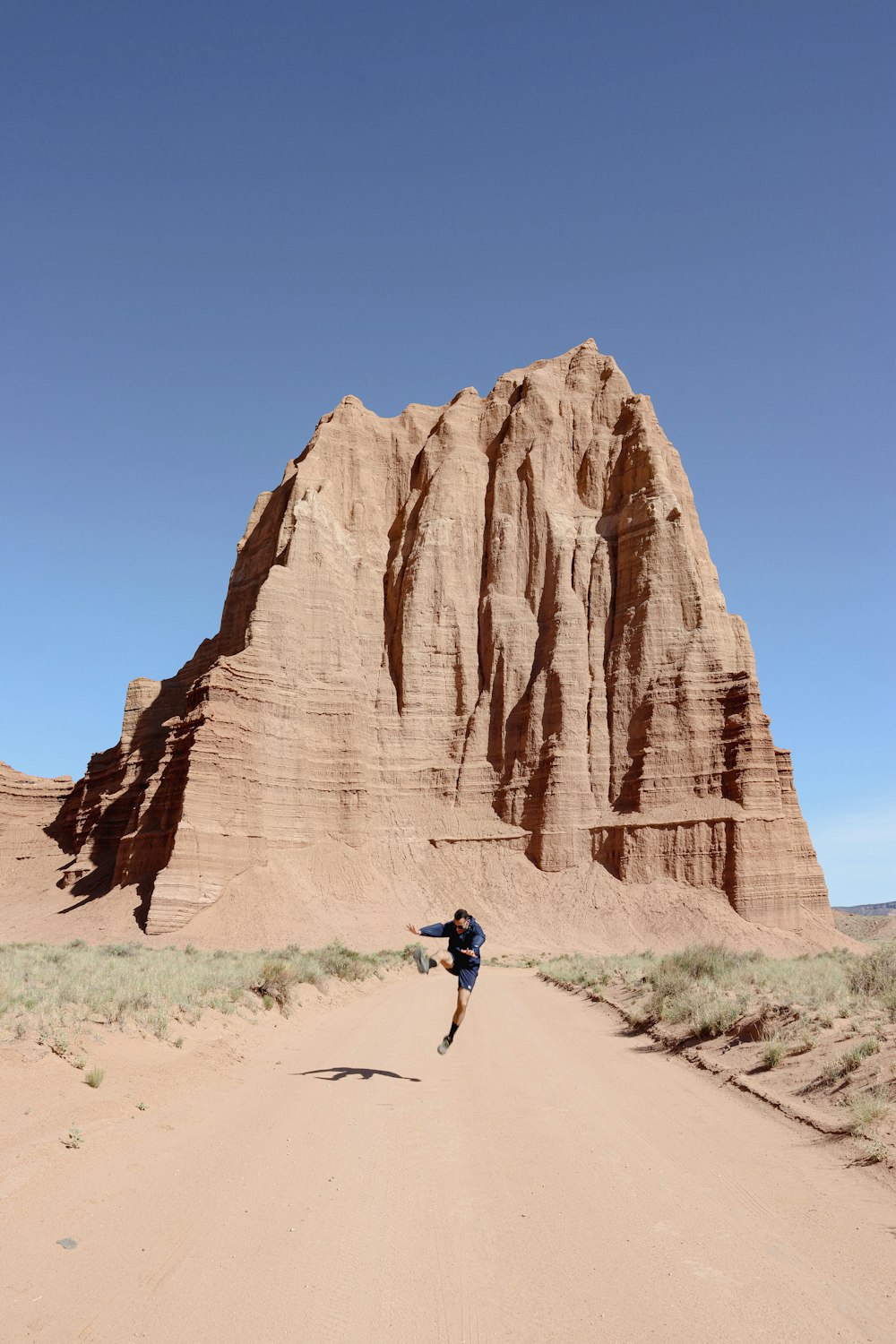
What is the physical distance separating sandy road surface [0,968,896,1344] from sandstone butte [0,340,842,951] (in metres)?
40.9

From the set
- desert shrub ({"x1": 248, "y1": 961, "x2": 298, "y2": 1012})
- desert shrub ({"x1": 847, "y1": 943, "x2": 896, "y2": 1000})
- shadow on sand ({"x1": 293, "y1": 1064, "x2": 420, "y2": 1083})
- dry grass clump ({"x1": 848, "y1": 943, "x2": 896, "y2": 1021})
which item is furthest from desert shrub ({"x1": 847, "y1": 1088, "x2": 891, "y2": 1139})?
desert shrub ({"x1": 248, "y1": 961, "x2": 298, "y2": 1012})

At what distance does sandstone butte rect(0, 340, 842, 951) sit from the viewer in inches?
2149

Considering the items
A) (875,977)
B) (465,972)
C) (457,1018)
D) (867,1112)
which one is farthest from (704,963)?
(867,1112)

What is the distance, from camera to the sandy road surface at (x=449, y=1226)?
4125 mm

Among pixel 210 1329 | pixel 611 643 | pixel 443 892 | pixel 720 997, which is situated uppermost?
pixel 611 643

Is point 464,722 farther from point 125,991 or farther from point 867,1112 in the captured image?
point 867,1112

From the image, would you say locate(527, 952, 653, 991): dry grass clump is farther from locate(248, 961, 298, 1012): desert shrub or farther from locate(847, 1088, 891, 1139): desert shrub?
locate(847, 1088, 891, 1139): desert shrub

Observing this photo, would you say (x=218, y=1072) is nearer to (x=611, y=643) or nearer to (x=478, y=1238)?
(x=478, y=1238)

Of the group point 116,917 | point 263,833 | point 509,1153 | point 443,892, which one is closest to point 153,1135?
point 509,1153

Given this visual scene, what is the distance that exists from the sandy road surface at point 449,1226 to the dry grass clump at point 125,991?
272cm

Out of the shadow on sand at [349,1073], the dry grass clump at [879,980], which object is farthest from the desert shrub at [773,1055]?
the shadow on sand at [349,1073]

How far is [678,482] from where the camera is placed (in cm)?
→ 7525

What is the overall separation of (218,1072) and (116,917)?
42371 millimetres

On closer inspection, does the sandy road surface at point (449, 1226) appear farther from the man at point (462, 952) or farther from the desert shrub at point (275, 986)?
the desert shrub at point (275, 986)
